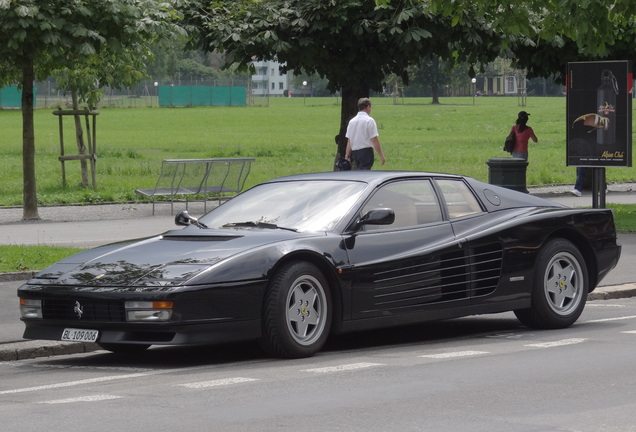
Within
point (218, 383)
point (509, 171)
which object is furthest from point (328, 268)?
point (509, 171)

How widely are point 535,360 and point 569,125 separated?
9767mm

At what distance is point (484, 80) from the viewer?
625 ft

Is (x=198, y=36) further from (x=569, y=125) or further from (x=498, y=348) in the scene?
(x=498, y=348)

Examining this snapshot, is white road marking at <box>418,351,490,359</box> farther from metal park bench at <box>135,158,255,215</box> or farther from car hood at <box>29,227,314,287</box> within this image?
metal park bench at <box>135,158,255,215</box>

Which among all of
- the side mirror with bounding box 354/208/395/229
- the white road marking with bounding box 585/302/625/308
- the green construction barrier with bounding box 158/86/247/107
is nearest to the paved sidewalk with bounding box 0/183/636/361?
the white road marking with bounding box 585/302/625/308

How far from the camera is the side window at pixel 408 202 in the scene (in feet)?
34.8

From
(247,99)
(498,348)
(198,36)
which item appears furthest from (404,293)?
(247,99)

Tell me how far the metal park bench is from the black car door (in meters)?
13.5

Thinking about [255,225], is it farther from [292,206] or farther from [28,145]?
[28,145]

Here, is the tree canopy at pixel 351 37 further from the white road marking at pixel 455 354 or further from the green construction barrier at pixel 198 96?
the green construction barrier at pixel 198 96

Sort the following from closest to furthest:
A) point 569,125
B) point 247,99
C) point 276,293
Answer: point 276,293 → point 569,125 → point 247,99

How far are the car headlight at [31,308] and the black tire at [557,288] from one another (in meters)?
3.96

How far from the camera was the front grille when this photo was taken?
9.33 meters

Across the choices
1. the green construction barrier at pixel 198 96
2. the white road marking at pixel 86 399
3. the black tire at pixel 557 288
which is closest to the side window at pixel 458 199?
the black tire at pixel 557 288
